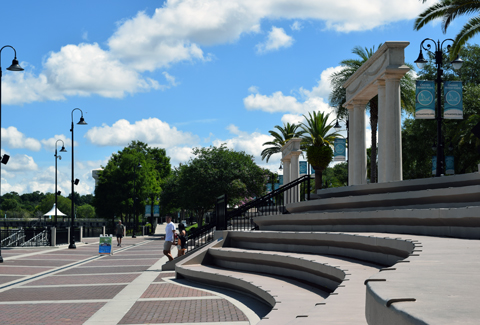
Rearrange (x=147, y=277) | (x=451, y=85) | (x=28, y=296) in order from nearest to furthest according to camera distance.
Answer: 1. (x=28, y=296)
2. (x=147, y=277)
3. (x=451, y=85)

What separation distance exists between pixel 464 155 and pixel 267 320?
34907 millimetres

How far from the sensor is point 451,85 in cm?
1847

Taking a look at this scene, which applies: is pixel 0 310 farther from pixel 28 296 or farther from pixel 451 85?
pixel 451 85

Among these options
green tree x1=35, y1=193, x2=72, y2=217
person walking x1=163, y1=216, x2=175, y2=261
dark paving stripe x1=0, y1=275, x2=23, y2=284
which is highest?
person walking x1=163, y1=216, x2=175, y2=261

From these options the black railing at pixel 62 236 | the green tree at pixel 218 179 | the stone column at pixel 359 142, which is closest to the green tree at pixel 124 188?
the green tree at pixel 218 179

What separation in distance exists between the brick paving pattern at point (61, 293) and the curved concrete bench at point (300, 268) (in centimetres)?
246

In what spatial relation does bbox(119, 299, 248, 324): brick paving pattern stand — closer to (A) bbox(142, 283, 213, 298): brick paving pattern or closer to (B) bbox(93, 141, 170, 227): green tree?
(A) bbox(142, 283, 213, 298): brick paving pattern

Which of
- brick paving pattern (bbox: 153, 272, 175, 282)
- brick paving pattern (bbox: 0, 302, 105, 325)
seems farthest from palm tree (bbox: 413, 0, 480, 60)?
brick paving pattern (bbox: 0, 302, 105, 325)

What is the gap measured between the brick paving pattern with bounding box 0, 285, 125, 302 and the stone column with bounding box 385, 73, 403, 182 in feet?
30.0

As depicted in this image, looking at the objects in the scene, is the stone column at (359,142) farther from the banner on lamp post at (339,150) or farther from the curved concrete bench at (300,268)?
the curved concrete bench at (300,268)

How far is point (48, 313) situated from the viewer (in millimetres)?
9688

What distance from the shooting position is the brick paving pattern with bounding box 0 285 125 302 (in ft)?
38.4

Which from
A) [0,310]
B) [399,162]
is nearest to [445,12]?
[399,162]

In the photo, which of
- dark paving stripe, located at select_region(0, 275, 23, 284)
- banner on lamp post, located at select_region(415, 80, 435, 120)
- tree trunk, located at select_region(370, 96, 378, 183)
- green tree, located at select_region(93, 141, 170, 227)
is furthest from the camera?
green tree, located at select_region(93, 141, 170, 227)
